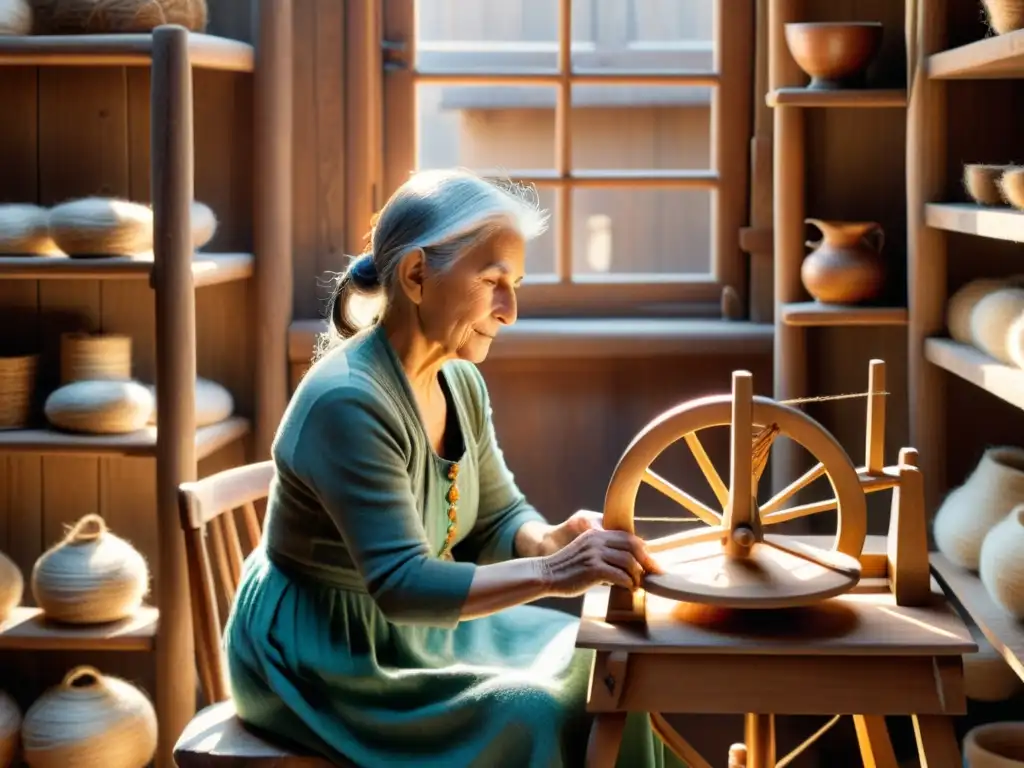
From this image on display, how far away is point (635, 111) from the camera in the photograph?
478cm

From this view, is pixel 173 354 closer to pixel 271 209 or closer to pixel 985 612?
pixel 271 209

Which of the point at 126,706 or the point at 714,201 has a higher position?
the point at 714,201

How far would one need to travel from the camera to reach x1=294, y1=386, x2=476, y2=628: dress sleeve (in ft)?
6.35

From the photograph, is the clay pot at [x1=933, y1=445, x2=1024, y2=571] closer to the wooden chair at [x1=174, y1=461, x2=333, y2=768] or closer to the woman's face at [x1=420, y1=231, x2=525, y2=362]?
the woman's face at [x1=420, y1=231, x2=525, y2=362]

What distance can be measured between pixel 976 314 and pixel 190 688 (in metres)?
1.62

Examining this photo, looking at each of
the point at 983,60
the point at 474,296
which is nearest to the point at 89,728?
the point at 474,296

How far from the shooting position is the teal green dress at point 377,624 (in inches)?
76.4

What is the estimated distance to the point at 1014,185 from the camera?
226cm

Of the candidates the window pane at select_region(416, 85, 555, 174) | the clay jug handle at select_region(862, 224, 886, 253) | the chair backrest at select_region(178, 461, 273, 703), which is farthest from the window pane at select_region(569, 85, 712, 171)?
the chair backrest at select_region(178, 461, 273, 703)

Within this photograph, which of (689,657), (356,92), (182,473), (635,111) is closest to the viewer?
(689,657)

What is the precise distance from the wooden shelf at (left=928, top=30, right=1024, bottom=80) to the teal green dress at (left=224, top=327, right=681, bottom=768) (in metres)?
1.01

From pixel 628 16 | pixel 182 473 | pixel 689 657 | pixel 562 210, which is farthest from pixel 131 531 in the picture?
pixel 628 16

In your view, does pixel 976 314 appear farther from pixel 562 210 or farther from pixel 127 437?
pixel 127 437

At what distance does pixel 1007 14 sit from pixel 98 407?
1.76 m
